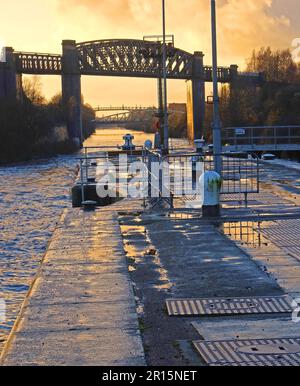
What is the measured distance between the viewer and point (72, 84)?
4350 inches

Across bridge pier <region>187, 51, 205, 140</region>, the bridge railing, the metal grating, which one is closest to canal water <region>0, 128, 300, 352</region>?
the metal grating

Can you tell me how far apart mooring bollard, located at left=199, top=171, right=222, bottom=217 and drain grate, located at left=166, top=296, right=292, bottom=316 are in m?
6.68

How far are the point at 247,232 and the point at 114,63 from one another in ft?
404

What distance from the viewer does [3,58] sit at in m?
105

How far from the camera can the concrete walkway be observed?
6.20 m

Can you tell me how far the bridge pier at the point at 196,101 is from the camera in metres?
109

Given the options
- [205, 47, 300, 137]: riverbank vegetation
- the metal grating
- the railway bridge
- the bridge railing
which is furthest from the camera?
the railway bridge

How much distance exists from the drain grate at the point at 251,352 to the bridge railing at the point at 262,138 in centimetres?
3475

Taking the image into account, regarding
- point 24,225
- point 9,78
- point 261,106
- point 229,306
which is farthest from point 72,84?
point 229,306

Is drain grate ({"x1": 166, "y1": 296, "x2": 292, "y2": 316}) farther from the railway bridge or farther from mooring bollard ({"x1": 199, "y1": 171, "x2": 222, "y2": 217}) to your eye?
the railway bridge

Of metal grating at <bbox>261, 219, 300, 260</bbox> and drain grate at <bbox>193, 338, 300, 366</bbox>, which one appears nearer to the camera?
drain grate at <bbox>193, 338, 300, 366</bbox>

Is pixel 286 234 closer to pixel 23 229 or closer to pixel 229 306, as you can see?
pixel 229 306

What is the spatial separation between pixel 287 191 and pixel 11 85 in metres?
85.6
